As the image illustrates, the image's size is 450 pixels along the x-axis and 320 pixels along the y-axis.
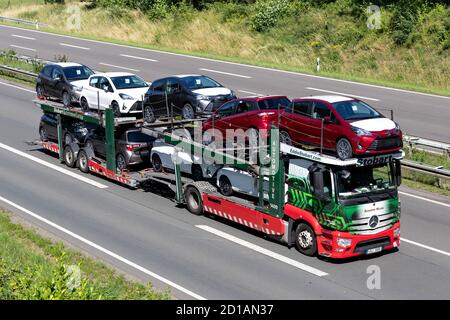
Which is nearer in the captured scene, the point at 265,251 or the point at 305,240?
the point at 305,240

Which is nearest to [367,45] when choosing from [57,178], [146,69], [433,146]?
[146,69]

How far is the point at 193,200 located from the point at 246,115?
2.76 m

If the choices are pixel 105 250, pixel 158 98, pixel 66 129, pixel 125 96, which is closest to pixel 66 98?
pixel 66 129

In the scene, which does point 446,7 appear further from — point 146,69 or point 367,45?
point 146,69

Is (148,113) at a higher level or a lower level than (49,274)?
higher

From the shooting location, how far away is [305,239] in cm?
1689

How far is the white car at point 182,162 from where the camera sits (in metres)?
19.7

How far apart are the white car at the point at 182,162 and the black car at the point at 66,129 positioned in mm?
3347

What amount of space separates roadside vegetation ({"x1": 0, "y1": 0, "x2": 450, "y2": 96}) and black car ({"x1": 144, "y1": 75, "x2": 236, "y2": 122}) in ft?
53.2

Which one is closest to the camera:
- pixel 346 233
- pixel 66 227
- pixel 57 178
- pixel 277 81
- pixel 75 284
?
pixel 75 284

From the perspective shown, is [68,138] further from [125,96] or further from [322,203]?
[322,203]

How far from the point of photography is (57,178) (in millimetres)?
24062

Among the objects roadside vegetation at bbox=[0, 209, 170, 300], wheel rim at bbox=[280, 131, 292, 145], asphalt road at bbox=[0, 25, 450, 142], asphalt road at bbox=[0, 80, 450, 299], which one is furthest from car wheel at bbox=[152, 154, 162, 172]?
asphalt road at bbox=[0, 25, 450, 142]
